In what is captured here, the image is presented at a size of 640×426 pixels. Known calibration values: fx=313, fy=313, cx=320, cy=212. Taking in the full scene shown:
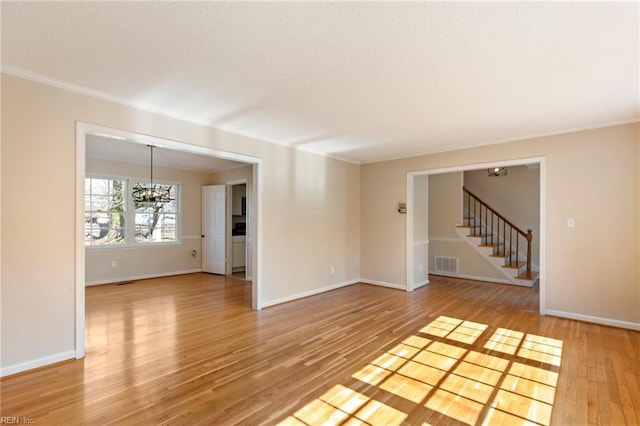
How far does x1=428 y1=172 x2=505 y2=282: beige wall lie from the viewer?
6.87 meters

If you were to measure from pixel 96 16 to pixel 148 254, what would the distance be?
622 cm

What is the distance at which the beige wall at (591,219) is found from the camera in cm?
383

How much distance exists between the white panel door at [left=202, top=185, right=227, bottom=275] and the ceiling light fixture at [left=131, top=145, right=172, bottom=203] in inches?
37.0

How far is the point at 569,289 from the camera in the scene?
4.20 m

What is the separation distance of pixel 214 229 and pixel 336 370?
579 centimetres

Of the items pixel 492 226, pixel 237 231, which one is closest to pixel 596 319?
pixel 492 226

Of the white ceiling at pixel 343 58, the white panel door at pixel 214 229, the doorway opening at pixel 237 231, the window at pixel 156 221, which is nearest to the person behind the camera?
the white ceiling at pixel 343 58

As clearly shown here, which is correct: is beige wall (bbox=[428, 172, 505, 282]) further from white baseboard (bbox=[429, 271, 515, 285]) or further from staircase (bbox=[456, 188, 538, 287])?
staircase (bbox=[456, 188, 538, 287])

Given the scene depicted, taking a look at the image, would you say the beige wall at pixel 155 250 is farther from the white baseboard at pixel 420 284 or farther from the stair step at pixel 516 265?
the stair step at pixel 516 265

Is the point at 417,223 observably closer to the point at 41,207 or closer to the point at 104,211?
the point at 41,207

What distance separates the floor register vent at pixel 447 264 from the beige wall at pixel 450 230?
0.07 m

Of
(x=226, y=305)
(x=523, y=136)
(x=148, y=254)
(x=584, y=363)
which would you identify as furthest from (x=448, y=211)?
(x=148, y=254)

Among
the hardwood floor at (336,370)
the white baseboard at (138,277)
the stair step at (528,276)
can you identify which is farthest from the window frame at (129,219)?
the stair step at (528,276)

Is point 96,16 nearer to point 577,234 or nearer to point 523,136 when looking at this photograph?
point 523,136
